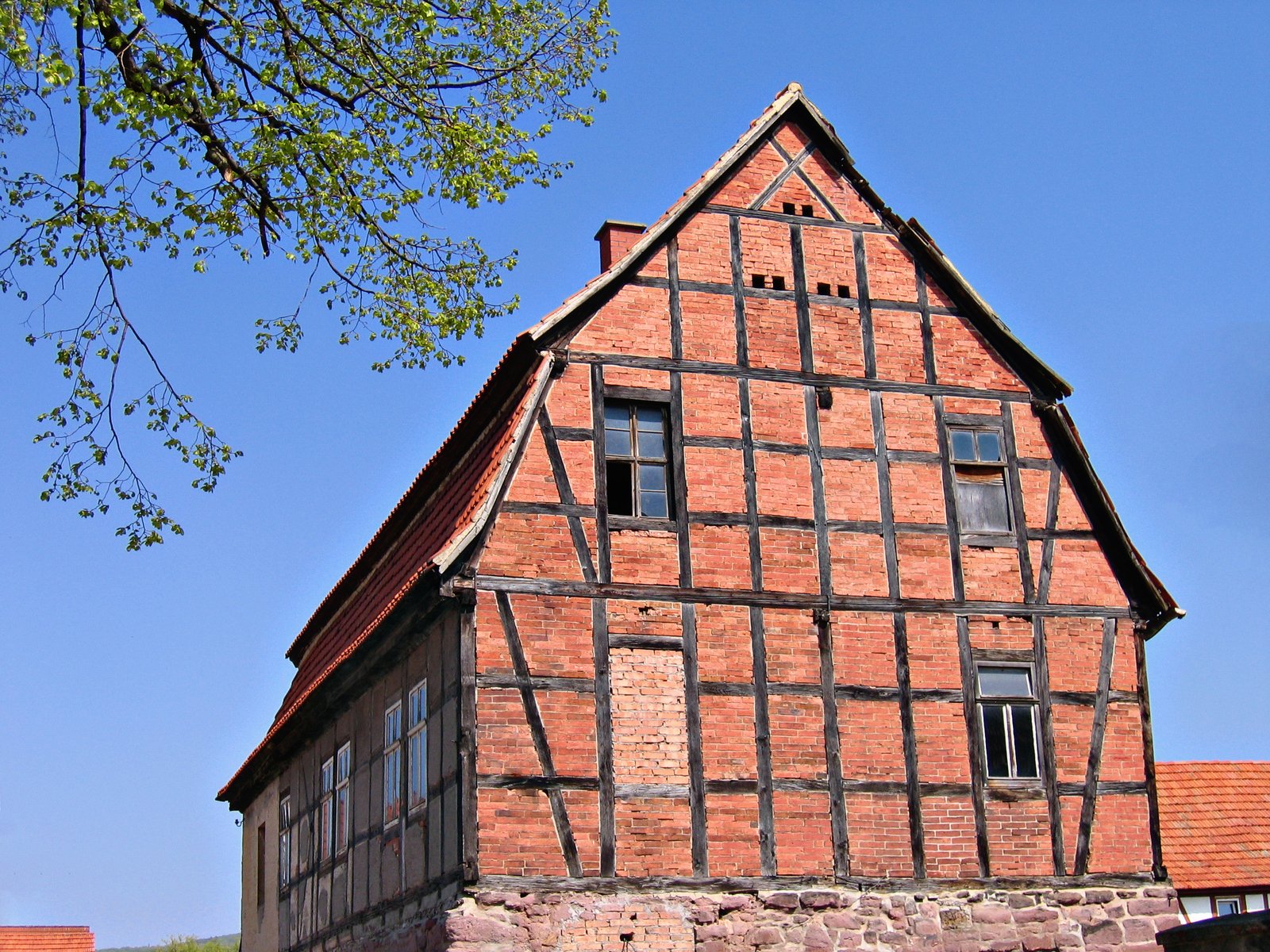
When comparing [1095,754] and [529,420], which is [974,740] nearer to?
[1095,754]

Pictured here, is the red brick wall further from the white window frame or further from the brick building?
the white window frame

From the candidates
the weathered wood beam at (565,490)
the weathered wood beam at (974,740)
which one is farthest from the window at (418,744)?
the weathered wood beam at (974,740)

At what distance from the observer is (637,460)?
1711 centimetres

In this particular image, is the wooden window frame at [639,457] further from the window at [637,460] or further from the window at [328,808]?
the window at [328,808]

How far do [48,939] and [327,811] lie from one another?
2534 cm

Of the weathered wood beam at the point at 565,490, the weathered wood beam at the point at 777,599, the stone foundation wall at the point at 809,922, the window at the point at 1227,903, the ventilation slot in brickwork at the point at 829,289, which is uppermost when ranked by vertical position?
the ventilation slot in brickwork at the point at 829,289

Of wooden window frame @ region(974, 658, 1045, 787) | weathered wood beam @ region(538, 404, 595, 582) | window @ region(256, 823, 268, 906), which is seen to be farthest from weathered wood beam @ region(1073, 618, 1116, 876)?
window @ region(256, 823, 268, 906)

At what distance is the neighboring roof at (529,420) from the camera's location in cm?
1670

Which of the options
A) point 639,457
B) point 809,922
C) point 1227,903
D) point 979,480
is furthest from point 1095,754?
point 1227,903

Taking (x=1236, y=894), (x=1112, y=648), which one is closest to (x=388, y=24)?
(x=1112, y=648)

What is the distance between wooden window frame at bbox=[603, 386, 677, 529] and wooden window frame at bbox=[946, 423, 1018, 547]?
3.33 metres

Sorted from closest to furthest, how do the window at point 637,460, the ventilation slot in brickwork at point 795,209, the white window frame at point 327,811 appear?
the window at point 637,460, the ventilation slot in brickwork at point 795,209, the white window frame at point 327,811

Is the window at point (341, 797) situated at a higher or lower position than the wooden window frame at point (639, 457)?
lower

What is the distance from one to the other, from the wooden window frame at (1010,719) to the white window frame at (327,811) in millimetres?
8633
